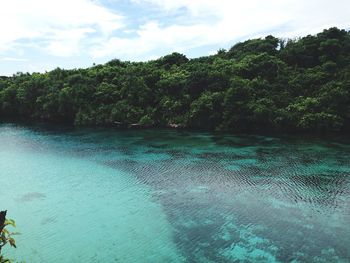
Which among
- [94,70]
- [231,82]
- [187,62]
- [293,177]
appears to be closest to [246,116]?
[231,82]

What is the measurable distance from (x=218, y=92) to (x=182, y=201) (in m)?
25.2

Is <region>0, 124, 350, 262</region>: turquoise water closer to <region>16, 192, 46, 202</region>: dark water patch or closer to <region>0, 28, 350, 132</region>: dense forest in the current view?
<region>16, 192, 46, 202</region>: dark water patch

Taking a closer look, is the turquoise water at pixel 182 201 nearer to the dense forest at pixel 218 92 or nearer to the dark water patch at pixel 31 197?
the dark water patch at pixel 31 197

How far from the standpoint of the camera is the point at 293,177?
79.9ft

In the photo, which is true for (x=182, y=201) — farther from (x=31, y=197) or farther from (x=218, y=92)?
(x=218, y=92)

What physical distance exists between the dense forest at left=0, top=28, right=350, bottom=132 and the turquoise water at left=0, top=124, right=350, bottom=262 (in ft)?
17.3

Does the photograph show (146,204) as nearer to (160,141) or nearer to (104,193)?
(104,193)

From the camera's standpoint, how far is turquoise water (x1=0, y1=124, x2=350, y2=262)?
609 inches

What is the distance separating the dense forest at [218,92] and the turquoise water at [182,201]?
5.28m

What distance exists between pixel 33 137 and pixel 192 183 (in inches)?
1092

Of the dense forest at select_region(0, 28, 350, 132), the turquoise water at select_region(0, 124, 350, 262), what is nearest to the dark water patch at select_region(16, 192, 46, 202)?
the turquoise water at select_region(0, 124, 350, 262)

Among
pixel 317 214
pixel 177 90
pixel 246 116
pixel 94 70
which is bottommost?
pixel 317 214

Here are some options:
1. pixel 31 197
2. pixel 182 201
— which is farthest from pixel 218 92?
pixel 31 197

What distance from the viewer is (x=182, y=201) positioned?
20859 mm
